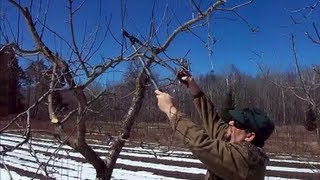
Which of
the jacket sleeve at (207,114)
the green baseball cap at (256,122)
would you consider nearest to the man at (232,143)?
the green baseball cap at (256,122)

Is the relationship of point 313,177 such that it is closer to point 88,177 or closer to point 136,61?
point 88,177

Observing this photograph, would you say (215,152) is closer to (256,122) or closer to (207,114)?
(256,122)

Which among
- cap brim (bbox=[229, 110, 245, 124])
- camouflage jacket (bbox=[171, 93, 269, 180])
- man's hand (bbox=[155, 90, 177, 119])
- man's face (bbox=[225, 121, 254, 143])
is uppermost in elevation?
man's hand (bbox=[155, 90, 177, 119])

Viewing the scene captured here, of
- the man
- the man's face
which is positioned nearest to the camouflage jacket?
the man

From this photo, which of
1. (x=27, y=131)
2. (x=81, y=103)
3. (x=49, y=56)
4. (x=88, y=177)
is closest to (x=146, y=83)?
(x=81, y=103)

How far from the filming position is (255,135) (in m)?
2.60

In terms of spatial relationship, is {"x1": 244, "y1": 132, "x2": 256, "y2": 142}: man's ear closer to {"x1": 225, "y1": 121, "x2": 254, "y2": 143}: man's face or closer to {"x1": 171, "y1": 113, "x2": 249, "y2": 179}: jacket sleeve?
{"x1": 225, "y1": 121, "x2": 254, "y2": 143}: man's face

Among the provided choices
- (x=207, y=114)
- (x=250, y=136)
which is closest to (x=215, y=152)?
(x=250, y=136)

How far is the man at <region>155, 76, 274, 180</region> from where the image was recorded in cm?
235

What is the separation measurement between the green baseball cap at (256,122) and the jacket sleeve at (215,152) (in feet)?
0.76

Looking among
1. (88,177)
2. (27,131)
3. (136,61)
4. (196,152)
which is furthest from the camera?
(88,177)

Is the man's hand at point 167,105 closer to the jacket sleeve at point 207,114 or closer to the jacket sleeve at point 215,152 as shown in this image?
the jacket sleeve at point 215,152

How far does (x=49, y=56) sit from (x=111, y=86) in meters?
0.72

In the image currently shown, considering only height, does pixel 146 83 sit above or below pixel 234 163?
above
